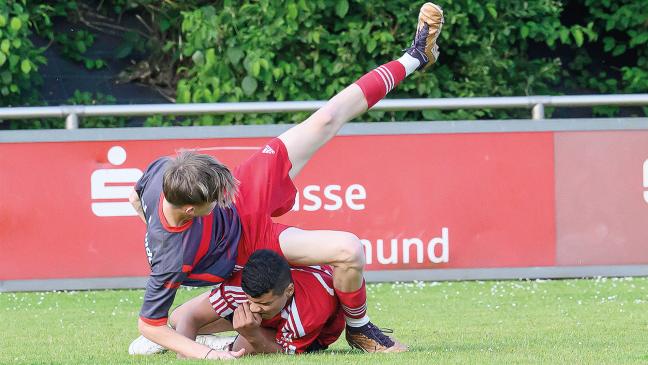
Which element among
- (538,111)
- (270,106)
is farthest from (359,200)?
(538,111)

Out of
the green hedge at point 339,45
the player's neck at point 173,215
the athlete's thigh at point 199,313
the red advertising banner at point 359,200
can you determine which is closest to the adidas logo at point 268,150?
the athlete's thigh at point 199,313

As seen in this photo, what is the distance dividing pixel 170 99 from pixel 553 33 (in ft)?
12.6

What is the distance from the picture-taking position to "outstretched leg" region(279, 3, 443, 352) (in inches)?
230

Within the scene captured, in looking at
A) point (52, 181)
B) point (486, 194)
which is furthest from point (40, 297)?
point (486, 194)

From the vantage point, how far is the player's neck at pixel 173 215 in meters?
5.43

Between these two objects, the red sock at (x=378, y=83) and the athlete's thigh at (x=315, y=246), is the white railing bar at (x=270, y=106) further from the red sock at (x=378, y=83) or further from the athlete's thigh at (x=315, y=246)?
the athlete's thigh at (x=315, y=246)

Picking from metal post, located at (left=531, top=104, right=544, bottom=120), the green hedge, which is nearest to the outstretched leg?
metal post, located at (left=531, top=104, right=544, bottom=120)

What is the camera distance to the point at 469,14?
12008 millimetres

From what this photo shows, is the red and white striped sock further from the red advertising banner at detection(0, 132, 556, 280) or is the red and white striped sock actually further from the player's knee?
the red advertising banner at detection(0, 132, 556, 280)

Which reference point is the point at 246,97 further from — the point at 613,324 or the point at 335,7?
the point at 613,324

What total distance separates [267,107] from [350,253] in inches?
154

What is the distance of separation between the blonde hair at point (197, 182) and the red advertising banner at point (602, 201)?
4630 mm

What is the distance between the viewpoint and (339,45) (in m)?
11.5

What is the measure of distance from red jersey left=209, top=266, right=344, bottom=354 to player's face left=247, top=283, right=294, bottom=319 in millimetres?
108
